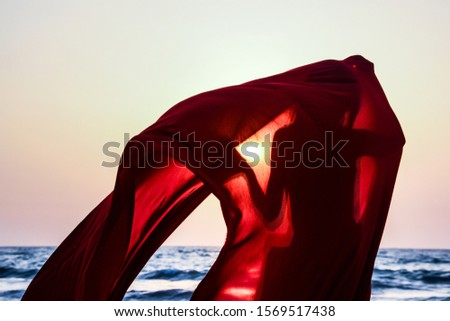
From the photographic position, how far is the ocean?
7500 mm

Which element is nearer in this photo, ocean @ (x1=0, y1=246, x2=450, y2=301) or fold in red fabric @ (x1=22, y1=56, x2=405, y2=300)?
fold in red fabric @ (x1=22, y1=56, x2=405, y2=300)

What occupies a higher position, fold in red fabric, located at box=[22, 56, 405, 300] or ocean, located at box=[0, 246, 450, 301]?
fold in red fabric, located at box=[22, 56, 405, 300]

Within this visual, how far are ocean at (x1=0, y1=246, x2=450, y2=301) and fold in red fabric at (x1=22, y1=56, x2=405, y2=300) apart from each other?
10.3 ft

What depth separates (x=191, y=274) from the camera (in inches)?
387

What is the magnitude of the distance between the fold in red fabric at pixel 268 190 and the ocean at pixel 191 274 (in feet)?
10.3

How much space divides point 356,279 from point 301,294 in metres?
0.30

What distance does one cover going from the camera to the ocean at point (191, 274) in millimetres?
7500

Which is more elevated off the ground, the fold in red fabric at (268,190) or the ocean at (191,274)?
the fold in red fabric at (268,190)

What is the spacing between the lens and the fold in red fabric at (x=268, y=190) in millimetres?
3518

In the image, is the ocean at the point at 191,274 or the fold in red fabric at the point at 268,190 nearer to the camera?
the fold in red fabric at the point at 268,190

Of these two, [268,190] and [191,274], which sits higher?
[268,190]

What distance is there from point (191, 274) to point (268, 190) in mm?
6430
